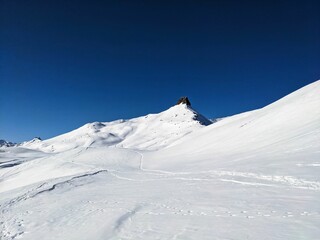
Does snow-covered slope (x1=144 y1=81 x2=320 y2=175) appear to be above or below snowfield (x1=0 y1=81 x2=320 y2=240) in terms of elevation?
above

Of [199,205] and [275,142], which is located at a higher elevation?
[275,142]

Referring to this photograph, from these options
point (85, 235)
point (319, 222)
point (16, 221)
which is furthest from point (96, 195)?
point (319, 222)

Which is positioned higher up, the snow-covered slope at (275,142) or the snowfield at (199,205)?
the snow-covered slope at (275,142)

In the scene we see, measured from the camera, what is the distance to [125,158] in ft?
147

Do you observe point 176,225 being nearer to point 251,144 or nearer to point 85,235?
point 85,235

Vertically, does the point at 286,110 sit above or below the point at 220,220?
above

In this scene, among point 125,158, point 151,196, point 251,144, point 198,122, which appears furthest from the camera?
point 198,122

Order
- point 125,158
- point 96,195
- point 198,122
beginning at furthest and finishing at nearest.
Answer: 1. point 198,122
2. point 125,158
3. point 96,195

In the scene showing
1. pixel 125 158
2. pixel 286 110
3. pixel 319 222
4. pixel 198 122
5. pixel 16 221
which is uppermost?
pixel 198 122

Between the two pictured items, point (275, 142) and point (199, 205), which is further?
point (275, 142)

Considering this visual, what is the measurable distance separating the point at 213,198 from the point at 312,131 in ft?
51.8

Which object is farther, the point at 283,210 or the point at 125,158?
the point at 125,158

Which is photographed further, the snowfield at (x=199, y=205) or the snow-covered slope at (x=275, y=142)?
the snow-covered slope at (x=275, y=142)

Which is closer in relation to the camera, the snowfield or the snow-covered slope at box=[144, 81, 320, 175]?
the snowfield
